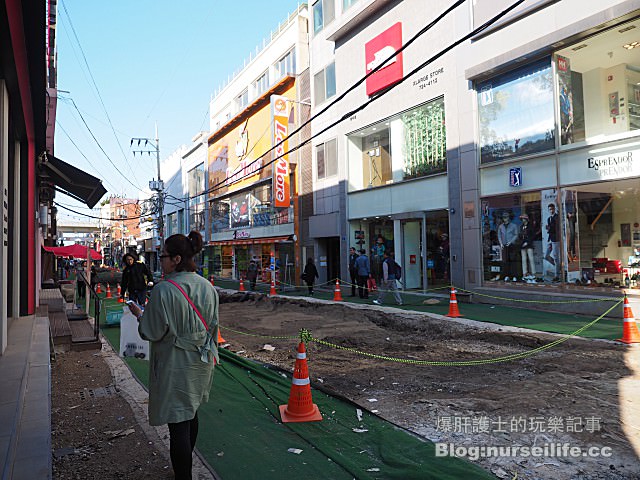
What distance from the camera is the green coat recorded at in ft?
10.2

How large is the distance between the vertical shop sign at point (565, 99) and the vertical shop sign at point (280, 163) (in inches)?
565

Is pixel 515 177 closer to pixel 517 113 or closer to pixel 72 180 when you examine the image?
pixel 517 113

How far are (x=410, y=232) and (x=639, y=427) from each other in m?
14.8

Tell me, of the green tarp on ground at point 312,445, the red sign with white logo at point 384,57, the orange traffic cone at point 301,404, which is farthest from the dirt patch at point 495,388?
the red sign with white logo at point 384,57

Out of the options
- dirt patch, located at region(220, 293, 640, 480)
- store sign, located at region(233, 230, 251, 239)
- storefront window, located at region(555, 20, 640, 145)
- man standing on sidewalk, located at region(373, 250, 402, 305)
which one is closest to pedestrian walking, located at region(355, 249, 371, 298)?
man standing on sidewalk, located at region(373, 250, 402, 305)

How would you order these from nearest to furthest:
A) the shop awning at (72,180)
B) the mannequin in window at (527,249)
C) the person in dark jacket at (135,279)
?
1. the shop awning at (72,180)
2. the person in dark jacket at (135,279)
3. the mannequin in window at (527,249)

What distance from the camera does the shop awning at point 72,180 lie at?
38.8 feet

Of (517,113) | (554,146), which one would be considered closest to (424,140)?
(517,113)

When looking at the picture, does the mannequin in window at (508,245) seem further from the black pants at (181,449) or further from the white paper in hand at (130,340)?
the black pants at (181,449)

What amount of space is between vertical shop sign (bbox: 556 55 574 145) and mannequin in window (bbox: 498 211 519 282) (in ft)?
9.37

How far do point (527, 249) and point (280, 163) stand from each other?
1477cm

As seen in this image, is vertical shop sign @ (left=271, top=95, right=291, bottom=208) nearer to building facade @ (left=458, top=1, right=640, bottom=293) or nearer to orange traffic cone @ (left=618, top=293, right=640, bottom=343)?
building facade @ (left=458, top=1, right=640, bottom=293)

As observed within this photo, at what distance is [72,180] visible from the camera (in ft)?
43.3

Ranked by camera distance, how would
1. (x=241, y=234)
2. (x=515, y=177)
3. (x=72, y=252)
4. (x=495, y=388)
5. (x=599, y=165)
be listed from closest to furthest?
1. (x=495, y=388)
2. (x=599, y=165)
3. (x=515, y=177)
4. (x=72, y=252)
5. (x=241, y=234)
